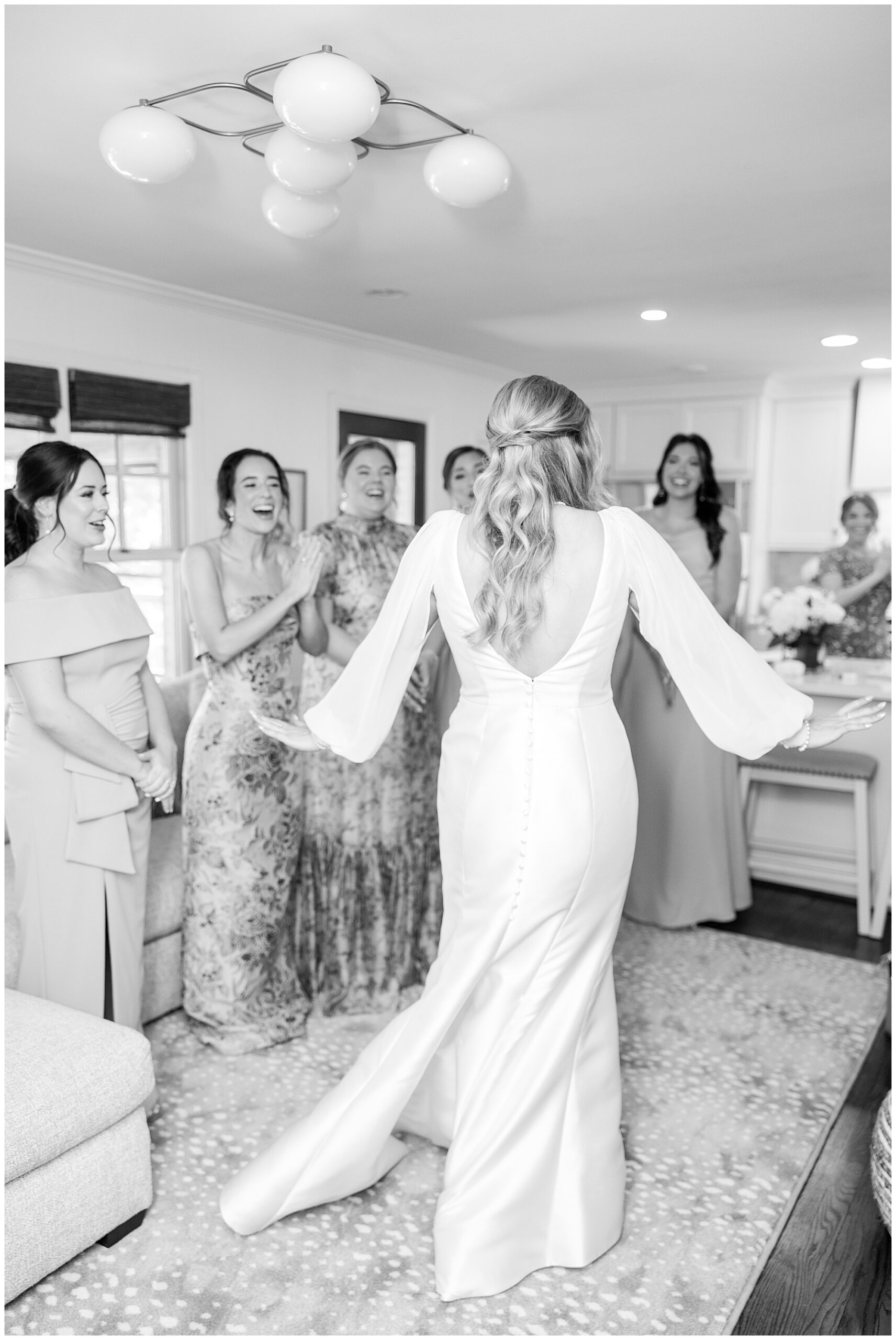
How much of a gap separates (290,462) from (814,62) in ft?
12.5

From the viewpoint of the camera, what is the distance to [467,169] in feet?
8.04

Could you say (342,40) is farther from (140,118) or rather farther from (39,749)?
(39,749)

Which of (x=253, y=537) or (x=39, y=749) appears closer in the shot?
(x=39, y=749)

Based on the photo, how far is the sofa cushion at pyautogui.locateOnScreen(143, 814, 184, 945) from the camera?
3.14 metres

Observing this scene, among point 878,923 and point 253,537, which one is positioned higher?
point 253,537

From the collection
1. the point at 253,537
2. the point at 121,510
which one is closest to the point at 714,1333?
A: the point at 253,537

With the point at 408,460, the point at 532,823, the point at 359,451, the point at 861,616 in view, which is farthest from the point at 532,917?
the point at 408,460

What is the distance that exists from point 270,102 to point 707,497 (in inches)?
84.9

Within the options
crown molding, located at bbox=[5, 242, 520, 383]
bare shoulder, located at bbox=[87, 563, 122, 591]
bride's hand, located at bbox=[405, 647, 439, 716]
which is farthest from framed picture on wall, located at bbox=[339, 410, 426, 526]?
bare shoulder, located at bbox=[87, 563, 122, 591]

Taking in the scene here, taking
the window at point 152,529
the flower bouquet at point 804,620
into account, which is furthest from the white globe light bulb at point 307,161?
the flower bouquet at point 804,620

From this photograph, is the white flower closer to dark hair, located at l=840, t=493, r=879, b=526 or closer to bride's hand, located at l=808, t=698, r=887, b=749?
dark hair, located at l=840, t=493, r=879, b=526

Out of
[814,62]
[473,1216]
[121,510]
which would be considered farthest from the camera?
[121,510]

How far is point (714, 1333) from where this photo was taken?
1964 millimetres

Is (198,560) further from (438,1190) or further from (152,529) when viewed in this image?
(152,529)
